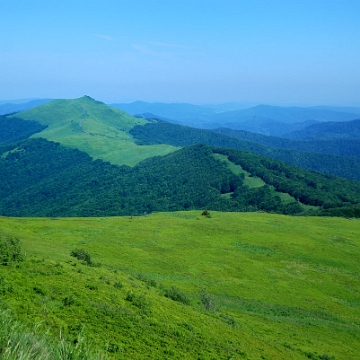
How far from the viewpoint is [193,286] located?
45.6 metres

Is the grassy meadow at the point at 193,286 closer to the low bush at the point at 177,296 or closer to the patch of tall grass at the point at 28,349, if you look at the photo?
the low bush at the point at 177,296

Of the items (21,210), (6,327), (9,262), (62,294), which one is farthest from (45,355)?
(21,210)

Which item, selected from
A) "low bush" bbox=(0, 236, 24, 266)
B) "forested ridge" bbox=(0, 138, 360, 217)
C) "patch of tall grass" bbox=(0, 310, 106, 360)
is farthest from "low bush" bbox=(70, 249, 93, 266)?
"forested ridge" bbox=(0, 138, 360, 217)

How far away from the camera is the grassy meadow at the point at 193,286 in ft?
80.9

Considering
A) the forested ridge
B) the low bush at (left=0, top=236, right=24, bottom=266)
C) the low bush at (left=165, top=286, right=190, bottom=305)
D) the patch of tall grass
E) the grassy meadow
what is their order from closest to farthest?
the patch of tall grass, the grassy meadow, the low bush at (left=0, top=236, right=24, bottom=266), the low bush at (left=165, top=286, right=190, bottom=305), the forested ridge

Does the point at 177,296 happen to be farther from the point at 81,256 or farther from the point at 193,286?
the point at 81,256

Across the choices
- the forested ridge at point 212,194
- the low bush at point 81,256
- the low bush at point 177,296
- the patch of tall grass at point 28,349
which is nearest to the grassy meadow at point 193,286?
the low bush at point 177,296

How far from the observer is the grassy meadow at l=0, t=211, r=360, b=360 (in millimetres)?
24672

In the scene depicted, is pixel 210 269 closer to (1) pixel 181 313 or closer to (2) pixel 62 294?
(1) pixel 181 313

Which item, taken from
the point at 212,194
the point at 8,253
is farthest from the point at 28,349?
the point at 212,194

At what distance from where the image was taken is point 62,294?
87.5 feet

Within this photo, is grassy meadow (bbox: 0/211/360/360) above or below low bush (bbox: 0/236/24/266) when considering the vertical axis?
below

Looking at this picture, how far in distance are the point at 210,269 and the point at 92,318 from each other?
30.1 m

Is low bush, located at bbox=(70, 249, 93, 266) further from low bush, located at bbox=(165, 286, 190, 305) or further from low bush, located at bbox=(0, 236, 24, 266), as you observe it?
low bush, located at bbox=(0, 236, 24, 266)
